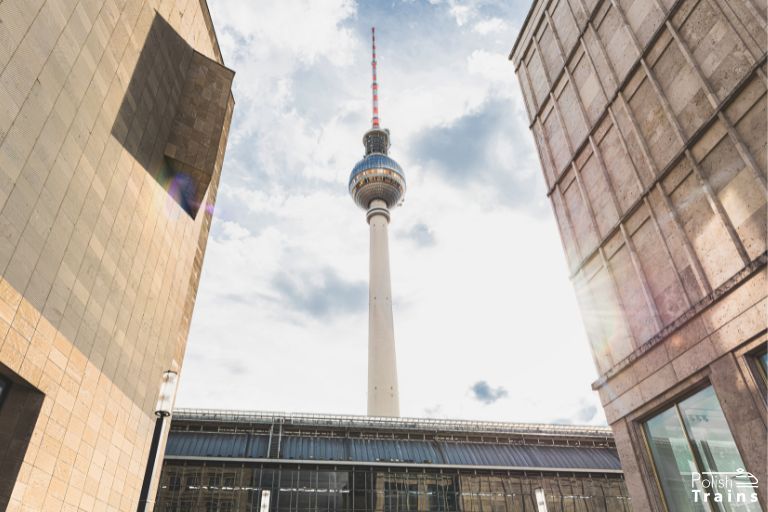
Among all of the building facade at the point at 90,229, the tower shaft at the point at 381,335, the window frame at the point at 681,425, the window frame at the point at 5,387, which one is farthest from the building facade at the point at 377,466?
the window frame at the point at 5,387

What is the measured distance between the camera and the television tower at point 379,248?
9250cm

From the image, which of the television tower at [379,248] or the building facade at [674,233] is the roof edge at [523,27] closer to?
the building facade at [674,233]

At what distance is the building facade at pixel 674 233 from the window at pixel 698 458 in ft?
0.16

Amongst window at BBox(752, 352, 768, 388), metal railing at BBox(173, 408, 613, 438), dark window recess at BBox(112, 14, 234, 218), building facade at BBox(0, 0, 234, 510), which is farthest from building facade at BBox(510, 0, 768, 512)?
metal railing at BBox(173, 408, 613, 438)

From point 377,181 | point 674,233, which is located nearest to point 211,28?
point 674,233

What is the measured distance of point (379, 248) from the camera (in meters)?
111

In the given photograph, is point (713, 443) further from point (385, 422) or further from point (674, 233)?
point (385, 422)

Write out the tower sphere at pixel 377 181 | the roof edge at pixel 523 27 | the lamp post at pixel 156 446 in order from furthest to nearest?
the tower sphere at pixel 377 181, the roof edge at pixel 523 27, the lamp post at pixel 156 446

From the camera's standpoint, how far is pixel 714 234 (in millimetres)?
14633

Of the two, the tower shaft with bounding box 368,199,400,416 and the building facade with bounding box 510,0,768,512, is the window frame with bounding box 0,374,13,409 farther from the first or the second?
the tower shaft with bounding box 368,199,400,416

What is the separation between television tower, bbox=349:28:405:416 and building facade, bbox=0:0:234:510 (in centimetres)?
6760

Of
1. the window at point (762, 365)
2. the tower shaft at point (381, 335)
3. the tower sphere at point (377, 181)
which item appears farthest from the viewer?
the tower sphere at point (377, 181)

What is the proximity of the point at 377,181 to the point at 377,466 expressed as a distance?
84.4m

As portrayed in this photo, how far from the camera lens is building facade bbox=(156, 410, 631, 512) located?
151 ft
